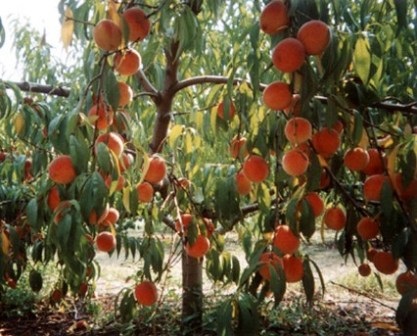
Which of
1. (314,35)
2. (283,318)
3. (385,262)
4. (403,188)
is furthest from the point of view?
(283,318)

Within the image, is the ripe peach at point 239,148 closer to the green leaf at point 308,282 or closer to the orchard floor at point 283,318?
the green leaf at point 308,282

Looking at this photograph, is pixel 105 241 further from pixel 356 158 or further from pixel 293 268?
pixel 356 158

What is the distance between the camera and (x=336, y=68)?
3.15ft

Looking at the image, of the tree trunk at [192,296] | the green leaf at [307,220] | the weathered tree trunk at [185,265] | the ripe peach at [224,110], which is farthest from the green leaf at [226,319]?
the tree trunk at [192,296]

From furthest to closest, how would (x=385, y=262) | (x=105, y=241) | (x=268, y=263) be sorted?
(x=105, y=241), (x=385, y=262), (x=268, y=263)

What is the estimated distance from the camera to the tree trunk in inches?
102

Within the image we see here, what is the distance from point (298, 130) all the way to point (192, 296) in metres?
1.87

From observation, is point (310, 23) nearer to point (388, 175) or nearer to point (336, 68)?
point (336, 68)

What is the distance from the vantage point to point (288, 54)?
91 cm

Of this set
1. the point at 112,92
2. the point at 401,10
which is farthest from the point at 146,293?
the point at 401,10

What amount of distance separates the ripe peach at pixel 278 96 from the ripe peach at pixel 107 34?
337mm

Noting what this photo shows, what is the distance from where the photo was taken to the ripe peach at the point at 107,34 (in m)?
0.96

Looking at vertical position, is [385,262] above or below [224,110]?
below

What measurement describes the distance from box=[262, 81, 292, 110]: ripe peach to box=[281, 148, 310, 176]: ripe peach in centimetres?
12
